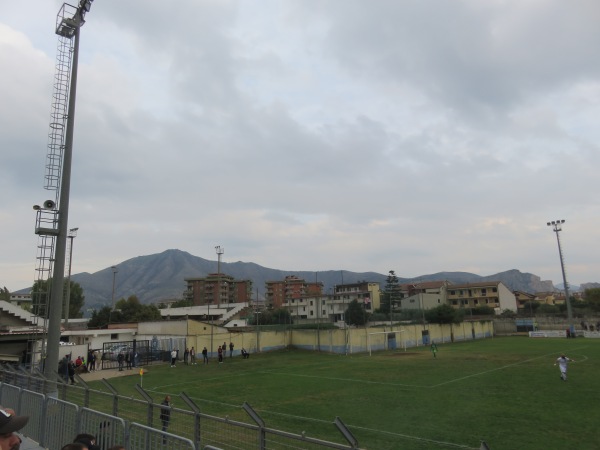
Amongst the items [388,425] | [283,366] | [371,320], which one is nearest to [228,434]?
[388,425]

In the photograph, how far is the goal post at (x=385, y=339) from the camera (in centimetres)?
5265

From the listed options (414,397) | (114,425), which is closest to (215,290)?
(414,397)

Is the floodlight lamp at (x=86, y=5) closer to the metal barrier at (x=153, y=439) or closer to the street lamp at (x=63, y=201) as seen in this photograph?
the street lamp at (x=63, y=201)

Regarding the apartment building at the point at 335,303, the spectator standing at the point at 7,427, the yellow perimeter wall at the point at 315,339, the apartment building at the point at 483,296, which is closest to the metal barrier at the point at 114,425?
the spectator standing at the point at 7,427

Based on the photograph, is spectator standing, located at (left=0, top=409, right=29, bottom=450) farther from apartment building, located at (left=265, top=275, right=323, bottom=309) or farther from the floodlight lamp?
apartment building, located at (left=265, top=275, right=323, bottom=309)

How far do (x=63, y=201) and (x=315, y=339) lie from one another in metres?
40.8

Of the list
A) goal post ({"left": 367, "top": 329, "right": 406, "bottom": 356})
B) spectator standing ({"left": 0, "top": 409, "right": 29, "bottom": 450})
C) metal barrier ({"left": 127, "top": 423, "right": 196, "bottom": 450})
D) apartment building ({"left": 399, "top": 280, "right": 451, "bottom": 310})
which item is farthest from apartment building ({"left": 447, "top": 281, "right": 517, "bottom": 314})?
spectator standing ({"left": 0, "top": 409, "right": 29, "bottom": 450})

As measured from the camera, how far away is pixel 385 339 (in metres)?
55.0

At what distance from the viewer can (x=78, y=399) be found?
13.7 metres

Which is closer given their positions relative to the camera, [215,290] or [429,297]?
[429,297]

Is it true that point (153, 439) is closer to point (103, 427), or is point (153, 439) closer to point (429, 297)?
point (103, 427)

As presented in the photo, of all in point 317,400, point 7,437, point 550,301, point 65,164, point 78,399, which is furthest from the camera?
point 550,301

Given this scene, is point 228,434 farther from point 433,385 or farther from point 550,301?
point 550,301

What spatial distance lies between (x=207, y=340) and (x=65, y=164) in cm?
3247
